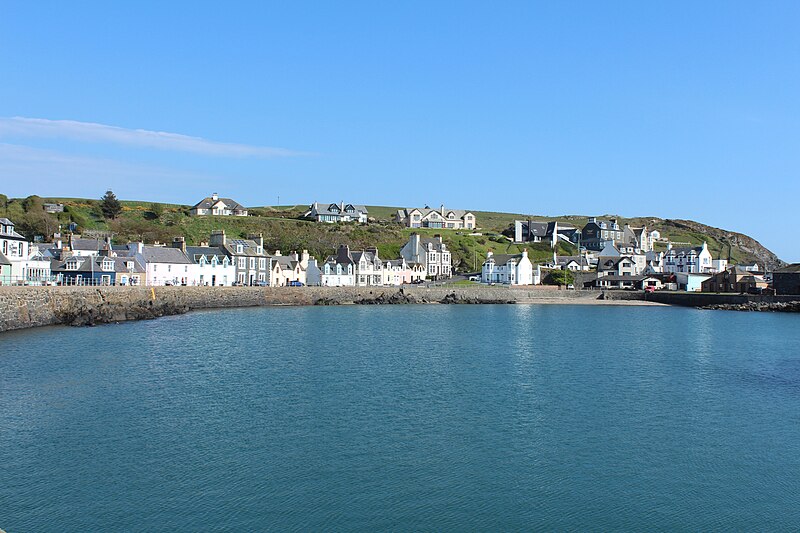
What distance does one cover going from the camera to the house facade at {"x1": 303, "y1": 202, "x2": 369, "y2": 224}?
406ft

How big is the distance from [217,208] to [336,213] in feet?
72.8

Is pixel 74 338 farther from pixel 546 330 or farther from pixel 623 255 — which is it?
pixel 623 255

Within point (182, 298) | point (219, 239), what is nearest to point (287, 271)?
point (219, 239)

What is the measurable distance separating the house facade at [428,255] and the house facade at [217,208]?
104 feet

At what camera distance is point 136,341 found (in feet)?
127

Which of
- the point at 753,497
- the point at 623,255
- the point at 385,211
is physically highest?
the point at 385,211

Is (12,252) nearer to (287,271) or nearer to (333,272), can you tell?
(287,271)

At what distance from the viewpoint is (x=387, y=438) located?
781 inches

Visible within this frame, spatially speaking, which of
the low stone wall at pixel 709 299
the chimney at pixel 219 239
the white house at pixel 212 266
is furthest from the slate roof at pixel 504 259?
the chimney at pixel 219 239

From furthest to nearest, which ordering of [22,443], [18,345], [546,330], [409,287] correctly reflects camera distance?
[409,287]
[546,330]
[18,345]
[22,443]

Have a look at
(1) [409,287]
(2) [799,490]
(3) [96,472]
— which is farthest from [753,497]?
(1) [409,287]

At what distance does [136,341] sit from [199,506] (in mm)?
26170

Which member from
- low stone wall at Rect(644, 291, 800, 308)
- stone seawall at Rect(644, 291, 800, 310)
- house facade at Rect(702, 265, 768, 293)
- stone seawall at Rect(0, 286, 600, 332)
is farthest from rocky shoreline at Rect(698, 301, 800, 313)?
stone seawall at Rect(0, 286, 600, 332)

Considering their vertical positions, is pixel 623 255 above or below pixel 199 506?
above
